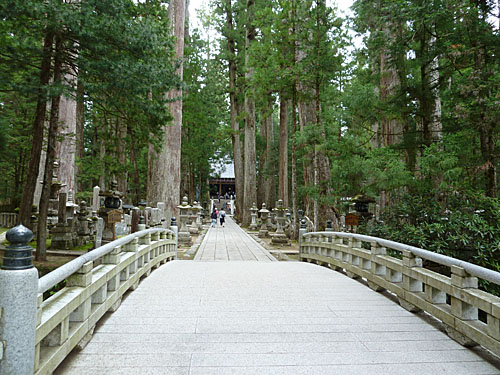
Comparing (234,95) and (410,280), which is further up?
(234,95)

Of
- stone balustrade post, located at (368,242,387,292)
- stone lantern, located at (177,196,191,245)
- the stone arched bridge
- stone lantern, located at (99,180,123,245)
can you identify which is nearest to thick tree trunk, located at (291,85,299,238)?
stone lantern, located at (177,196,191,245)

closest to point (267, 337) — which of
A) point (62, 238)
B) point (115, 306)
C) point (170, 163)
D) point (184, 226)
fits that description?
point (115, 306)

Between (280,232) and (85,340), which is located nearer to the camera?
(85,340)

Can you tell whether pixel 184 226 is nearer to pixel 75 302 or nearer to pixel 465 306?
pixel 75 302

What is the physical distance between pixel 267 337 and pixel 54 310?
183cm

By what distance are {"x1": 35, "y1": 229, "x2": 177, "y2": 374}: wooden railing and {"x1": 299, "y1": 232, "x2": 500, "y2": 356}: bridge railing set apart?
329 centimetres

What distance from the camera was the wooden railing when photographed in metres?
2.38

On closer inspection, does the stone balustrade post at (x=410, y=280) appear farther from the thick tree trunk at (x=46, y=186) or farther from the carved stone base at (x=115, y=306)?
the thick tree trunk at (x=46, y=186)

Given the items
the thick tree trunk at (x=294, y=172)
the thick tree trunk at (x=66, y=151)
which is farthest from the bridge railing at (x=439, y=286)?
the thick tree trunk at (x=66, y=151)

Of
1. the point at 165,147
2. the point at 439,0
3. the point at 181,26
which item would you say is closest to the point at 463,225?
the point at 439,0

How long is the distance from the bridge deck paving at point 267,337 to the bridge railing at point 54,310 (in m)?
0.22

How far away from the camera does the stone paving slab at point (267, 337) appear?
278 centimetres

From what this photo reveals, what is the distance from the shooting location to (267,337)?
3355 millimetres

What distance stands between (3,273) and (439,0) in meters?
8.73
